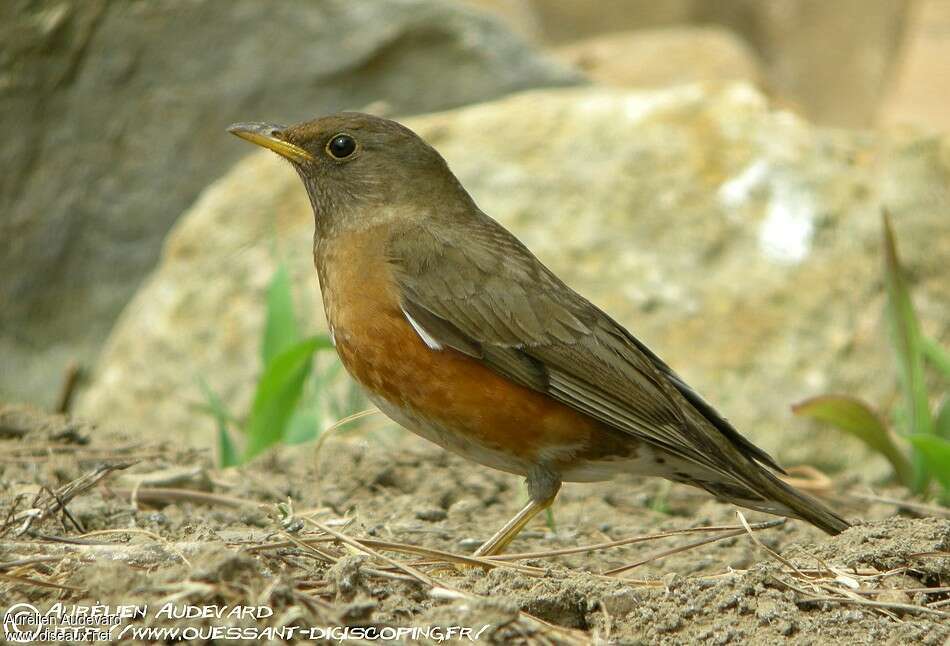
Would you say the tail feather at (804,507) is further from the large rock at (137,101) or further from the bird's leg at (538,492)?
the large rock at (137,101)

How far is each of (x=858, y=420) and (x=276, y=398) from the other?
8.00 feet

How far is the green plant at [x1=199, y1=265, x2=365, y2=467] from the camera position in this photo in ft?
18.4

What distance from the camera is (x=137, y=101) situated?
28.0 ft

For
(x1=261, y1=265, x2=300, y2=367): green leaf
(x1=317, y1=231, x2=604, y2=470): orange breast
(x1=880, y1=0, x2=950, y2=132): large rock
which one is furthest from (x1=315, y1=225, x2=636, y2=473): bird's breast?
(x1=880, y1=0, x2=950, y2=132): large rock

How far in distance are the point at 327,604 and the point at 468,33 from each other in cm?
628

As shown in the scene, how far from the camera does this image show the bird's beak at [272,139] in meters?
5.02

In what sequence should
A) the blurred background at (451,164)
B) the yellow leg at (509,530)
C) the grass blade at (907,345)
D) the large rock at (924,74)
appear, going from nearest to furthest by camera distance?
the yellow leg at (509,530) < the grass blade at (907,345) < the blurred background at (451,164) < the large rock at (924,74)

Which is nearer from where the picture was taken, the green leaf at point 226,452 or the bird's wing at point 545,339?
the bird's wing at point 545,339

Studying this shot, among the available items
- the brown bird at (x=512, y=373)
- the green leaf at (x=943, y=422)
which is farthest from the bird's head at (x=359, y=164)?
the green leaf at (x=943, y=422)

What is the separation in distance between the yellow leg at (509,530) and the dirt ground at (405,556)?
0.13 m

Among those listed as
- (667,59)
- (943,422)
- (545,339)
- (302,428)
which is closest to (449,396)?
(545,339)

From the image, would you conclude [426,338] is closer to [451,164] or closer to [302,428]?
[302,428]

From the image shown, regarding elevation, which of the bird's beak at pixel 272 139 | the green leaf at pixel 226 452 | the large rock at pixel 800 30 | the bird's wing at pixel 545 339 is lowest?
the green leaf at pixel 226 452

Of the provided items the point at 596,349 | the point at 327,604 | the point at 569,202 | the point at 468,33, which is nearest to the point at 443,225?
the point at 596,349
